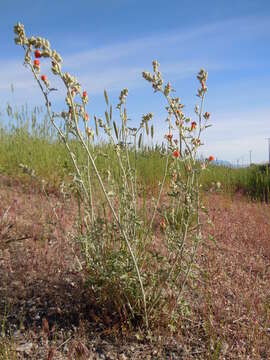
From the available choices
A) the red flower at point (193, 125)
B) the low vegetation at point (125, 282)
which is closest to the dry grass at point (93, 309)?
the low vegetation at point (125, 282)

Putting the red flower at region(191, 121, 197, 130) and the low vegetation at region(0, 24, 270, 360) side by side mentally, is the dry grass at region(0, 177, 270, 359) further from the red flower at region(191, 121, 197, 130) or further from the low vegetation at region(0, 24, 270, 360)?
the red flower at region(191, 121, 197, 130)

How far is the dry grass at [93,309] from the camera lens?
1.85m

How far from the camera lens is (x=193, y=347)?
1.91m

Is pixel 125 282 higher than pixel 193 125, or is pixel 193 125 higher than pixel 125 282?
pixel 193 125

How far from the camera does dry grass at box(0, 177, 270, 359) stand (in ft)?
6.08

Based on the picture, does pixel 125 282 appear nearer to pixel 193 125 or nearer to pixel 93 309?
pixel 93 309

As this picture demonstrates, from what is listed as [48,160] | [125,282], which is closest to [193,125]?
[125,282]

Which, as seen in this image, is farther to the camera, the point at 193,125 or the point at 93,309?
the point at 93,309

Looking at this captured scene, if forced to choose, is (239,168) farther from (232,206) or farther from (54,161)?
(54,161)

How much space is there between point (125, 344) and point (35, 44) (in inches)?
60.9

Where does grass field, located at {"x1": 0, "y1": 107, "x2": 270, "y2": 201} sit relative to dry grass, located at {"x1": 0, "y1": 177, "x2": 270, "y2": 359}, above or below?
above

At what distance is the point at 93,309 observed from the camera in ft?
7.00

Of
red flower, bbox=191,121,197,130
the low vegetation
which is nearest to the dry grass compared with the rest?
the low vegetation

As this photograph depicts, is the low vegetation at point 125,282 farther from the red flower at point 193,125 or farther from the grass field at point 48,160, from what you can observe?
the grass field at point 48,160
